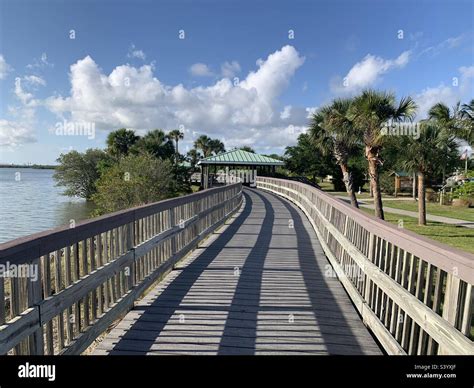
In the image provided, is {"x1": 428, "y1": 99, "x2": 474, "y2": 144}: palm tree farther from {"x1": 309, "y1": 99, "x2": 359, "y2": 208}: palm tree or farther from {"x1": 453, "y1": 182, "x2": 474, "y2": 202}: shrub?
{"x1": 453, "y1": 182, "x2": 474, "y2": 202}: shrub

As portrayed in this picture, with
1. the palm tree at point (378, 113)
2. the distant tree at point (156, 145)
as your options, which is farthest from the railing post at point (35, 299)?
the distant tree at point (156, 145)

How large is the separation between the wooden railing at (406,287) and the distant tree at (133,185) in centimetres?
2363

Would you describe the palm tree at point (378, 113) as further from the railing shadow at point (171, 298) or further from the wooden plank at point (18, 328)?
the wooden plank at point (18, 328)

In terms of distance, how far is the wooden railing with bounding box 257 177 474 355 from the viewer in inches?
90.0

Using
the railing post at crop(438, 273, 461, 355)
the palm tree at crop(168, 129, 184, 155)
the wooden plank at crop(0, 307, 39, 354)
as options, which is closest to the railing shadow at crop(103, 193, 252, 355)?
the wooden plank at crop(0, 307, 39, 354)

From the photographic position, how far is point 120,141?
1922 inches

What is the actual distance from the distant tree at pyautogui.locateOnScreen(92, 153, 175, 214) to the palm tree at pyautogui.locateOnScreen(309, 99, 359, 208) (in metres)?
12.8

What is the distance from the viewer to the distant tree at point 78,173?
50.0m

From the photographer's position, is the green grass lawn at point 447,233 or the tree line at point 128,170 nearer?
the green grass lawn at point 447,233

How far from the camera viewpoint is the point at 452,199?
94.4 feet

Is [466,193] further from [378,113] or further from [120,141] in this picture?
[120,141]
